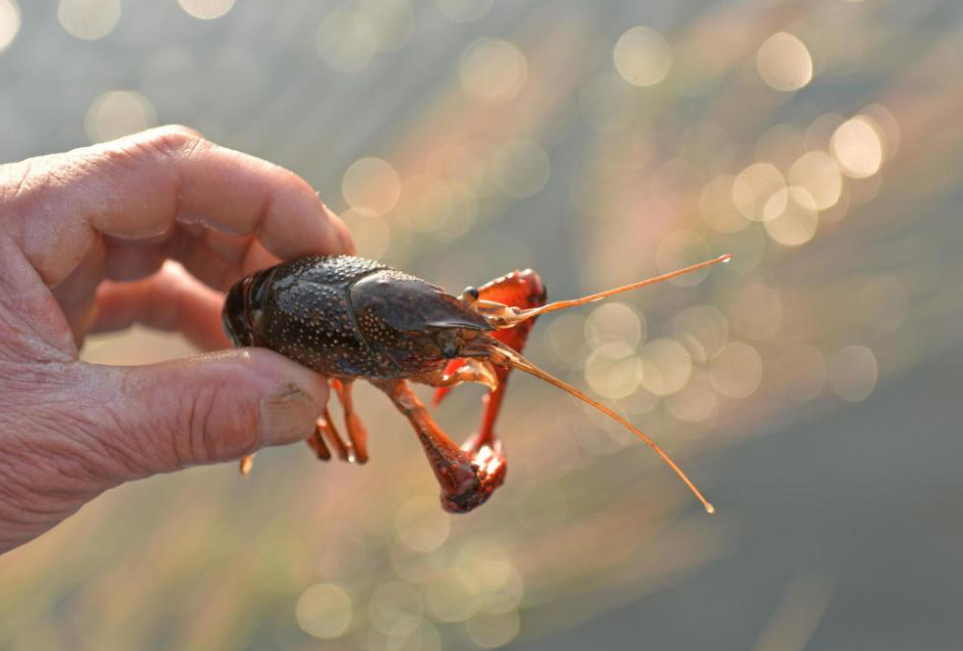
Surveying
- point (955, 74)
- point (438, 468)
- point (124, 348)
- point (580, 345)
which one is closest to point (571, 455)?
point (580, 345)

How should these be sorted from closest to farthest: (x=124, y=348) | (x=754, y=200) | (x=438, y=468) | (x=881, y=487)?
(x=438, y=468) → (x=881, y=487) → (x=124, y=348) → (x=754, y=200)

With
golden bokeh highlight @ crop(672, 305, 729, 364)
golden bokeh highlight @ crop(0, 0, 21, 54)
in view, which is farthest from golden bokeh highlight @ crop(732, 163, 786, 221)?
golden bokeh highlight @ crop(0, 0, 21, 54)

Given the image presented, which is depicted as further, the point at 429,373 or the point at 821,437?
the point at 821,437

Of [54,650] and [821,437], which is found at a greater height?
[821,437]

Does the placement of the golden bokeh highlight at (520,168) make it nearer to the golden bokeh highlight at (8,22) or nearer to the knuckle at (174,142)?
the knuckle at (174,142)

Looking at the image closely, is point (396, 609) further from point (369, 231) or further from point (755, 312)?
point (755, 312)

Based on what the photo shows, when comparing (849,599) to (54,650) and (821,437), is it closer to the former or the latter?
(821,437)

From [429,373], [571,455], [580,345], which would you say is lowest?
[571,455]
